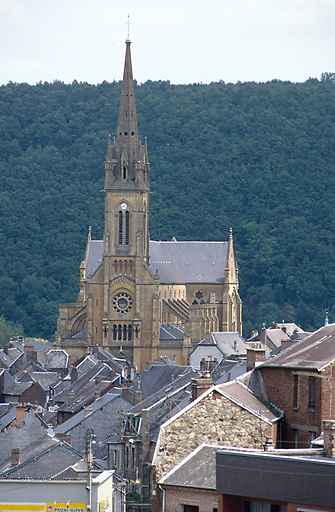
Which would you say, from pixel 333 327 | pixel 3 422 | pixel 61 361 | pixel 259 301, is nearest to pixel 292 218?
pixel 259 301

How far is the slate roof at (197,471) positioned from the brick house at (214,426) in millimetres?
1153

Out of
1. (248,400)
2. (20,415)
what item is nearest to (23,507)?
(248,400)

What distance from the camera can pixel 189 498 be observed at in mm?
28109

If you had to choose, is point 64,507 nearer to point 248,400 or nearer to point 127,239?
point 248,400

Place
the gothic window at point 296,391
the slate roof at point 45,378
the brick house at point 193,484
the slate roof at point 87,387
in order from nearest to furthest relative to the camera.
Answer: the brick house at point 193,484 → the gothic window at point 296,391 → the slate roof at point 87,387 → the slate roof at point 45,378

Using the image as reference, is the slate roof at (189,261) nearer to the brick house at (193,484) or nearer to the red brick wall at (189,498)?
the brick house at (193,484)

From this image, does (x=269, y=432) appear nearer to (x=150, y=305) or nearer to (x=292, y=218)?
(x=150, y=305)

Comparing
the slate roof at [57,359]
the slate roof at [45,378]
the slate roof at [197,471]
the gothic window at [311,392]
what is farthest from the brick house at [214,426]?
the slate roof at [57,359]

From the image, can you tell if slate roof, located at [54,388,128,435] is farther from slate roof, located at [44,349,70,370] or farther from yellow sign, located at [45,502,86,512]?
slate roof, located at [44,349,70,370]

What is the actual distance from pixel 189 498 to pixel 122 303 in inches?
3620

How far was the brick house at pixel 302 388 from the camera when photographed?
3058 centimetres

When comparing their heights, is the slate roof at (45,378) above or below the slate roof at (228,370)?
above

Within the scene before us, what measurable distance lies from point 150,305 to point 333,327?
85416 millimetres

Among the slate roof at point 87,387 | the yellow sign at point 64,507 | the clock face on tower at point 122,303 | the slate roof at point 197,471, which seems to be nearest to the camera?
the slate roof at point 197,471
